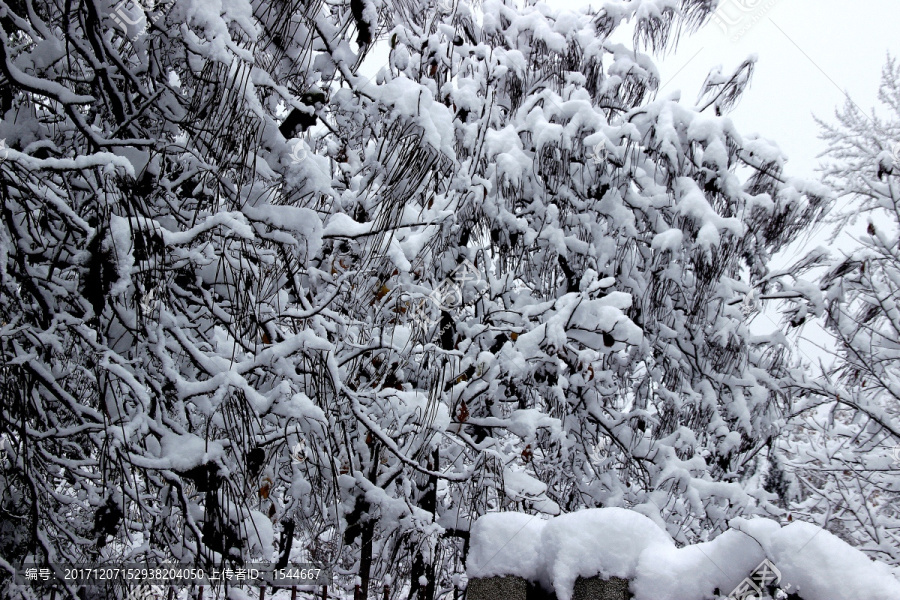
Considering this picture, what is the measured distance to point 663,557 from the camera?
1.13 meters

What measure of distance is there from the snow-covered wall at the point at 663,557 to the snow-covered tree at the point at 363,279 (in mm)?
469

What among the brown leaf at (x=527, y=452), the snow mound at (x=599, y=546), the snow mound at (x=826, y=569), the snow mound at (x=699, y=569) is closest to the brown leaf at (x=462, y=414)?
the brown leaf at (x=527, y=452)

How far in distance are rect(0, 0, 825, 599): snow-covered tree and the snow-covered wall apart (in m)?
0.47

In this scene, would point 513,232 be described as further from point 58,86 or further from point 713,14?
point 58,86

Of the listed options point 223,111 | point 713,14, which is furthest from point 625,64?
point 223,111

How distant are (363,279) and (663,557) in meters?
1.22

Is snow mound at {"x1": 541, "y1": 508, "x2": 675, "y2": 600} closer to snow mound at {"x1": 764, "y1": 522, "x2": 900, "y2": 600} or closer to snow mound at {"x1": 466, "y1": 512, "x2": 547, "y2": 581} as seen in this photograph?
snow mound at {"x1": 466, "y1": 512, "x2": 547, "y2": 581}

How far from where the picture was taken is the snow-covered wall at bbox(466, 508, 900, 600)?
3.24 ft

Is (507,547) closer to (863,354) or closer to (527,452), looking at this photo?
(527,452)

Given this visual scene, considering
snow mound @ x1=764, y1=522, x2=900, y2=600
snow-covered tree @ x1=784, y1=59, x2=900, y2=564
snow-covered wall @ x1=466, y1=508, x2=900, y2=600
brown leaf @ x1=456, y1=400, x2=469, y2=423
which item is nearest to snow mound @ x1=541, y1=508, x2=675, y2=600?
snow-covered wall @ x1=466, y1=508, x2=900, y2=600

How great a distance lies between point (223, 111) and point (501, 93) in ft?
8.36

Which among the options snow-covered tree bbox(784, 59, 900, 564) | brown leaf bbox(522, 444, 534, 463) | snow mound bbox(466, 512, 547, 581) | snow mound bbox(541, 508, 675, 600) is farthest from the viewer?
snow-covered tree bbox(784, 59, 900, 564)

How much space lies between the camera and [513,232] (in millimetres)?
3184

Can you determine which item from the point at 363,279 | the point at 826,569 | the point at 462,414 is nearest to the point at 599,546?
the point at 826,569
